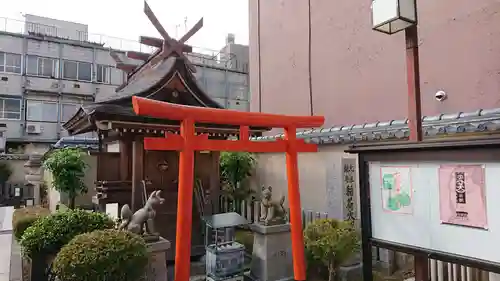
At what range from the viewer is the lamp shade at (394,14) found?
4346mm

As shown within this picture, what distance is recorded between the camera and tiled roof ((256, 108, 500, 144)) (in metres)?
6.62

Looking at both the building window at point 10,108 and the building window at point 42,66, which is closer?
the building window at point 10,108

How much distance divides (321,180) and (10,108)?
28.7 metres

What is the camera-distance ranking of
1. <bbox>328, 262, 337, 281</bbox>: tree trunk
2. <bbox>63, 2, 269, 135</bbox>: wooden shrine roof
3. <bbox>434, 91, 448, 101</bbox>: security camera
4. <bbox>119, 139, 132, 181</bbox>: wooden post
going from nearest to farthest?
<bbox>328, 262, 337, 281</bbox>: tree trunk → <bbox>63, 2, 269, 135</bbox>: wooden shrine roof → <bbox>119, 139, 132, 181</bbox>: wooden post → <bbox>434, 91, 448, 101</bbox>: security camera

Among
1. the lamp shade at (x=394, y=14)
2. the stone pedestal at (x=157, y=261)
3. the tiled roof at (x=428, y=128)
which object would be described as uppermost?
the lamp shade at (x=394, y=14)

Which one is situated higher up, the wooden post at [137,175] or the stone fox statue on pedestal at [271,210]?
the wooden post at [137,175]

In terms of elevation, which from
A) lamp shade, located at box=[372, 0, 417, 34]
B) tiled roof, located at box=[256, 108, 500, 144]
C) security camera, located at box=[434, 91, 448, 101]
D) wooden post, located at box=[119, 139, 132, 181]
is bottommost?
wooden post, located at box=[119, 139, 132, 181]

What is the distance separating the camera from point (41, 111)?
28.8 metres

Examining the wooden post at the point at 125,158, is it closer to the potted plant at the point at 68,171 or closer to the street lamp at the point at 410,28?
the potted plant at the point at 68,171

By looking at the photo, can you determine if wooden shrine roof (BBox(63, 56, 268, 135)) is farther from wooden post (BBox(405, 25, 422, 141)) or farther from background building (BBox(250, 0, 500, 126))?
wooden post (BBox(405, 25, 422, 141))

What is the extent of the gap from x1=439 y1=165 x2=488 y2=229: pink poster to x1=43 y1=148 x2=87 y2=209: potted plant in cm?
1136

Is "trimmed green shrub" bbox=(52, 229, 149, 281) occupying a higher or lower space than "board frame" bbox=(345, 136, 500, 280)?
lower

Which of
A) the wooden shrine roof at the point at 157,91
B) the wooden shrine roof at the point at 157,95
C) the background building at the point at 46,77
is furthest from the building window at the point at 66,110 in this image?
the wooden shrine roof at the point at 157,95

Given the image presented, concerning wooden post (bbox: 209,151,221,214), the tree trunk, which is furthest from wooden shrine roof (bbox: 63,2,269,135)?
the tree trunk
